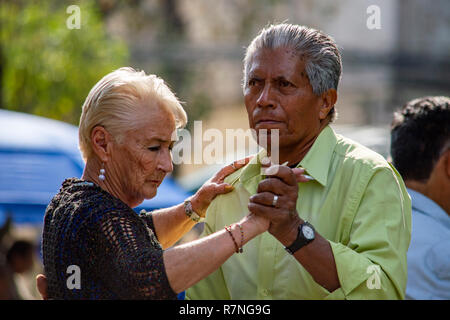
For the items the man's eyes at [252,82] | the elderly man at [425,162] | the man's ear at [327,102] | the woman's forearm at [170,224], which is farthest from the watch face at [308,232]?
the elderly man at [425,162]

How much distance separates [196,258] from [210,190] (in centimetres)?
73

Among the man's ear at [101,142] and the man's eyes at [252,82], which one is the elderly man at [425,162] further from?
the man's ear at [101,142]

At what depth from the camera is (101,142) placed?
2.54 m

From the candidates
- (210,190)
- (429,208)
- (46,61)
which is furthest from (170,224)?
(46,61)

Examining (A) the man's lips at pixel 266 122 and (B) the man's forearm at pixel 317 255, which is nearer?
(B) the man's forearm at pixel 317 255

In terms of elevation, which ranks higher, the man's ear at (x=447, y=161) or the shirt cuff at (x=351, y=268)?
the man's ear at (x=447, y=161)

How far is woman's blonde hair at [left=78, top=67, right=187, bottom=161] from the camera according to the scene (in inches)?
98.4

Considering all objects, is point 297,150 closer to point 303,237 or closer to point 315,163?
point 315,163

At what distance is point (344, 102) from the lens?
12.9m

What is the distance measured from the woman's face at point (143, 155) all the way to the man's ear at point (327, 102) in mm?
632

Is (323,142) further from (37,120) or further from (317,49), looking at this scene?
(37,120)

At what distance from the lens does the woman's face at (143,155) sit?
253 cm

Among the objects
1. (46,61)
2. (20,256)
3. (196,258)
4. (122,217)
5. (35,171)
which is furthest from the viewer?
(46,61)

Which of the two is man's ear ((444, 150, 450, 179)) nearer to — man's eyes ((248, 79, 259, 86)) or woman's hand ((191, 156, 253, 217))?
woman's hand ((191, 156, 253, 217))
